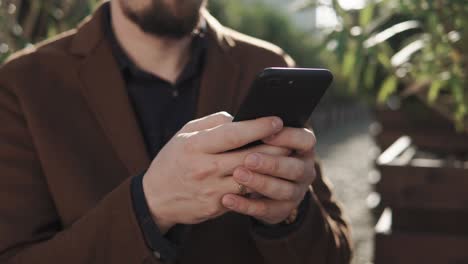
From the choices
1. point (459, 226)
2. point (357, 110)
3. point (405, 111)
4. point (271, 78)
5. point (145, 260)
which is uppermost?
point (271, 78)

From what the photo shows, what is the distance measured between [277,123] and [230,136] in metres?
0.12

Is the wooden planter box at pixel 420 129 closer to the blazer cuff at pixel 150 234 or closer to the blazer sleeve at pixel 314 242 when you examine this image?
the blazer sleeve at pixel 314 242

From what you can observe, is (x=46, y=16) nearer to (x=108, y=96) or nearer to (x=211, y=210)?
(x=108, y=96)

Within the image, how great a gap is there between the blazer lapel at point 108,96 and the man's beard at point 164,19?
13 cm

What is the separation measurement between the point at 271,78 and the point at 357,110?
28.4 meters

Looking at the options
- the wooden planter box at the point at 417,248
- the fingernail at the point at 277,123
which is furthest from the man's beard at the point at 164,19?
the wooden planter box at the point at 417,248

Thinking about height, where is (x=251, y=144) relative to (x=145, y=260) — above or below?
above

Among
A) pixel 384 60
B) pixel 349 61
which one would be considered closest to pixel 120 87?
pixel 349 61

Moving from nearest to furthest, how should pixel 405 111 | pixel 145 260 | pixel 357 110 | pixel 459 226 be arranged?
1. pixel 145 260
2. pixel 459 226
3. pixel 405 111
4. pixel 357 110

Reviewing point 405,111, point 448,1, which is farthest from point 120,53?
point 405,111

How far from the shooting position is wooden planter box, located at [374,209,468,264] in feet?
13.0

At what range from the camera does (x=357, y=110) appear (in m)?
30.0

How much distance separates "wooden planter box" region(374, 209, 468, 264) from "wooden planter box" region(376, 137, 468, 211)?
0.36m

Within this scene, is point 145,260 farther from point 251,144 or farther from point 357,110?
point 357,110
